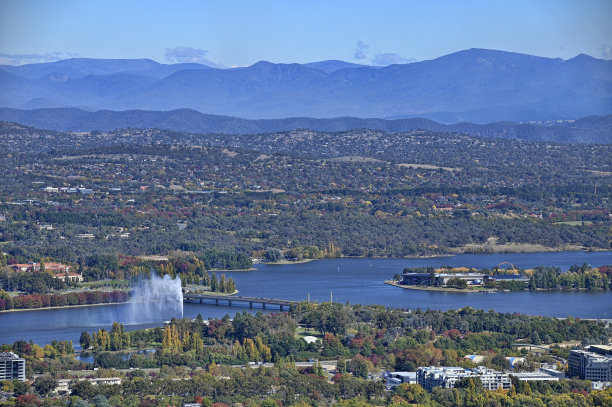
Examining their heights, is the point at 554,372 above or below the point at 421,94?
below

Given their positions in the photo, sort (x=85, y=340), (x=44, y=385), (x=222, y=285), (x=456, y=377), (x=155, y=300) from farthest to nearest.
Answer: (x=222, y=285) < (x=155, y=300) < (x=85, y=340) < (x=456, y=377) < (x=44, y=385)

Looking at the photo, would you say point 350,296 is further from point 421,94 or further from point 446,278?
point 421,94

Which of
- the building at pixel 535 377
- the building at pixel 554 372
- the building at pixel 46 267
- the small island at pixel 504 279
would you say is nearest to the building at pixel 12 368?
the building at pixel 535 377

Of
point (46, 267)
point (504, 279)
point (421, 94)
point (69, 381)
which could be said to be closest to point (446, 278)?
point (504, 279)

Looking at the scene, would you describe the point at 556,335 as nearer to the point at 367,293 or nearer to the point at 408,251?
the point at 367,293

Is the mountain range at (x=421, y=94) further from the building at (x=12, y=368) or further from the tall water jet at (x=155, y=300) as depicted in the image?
the building at (x=12, y=368)

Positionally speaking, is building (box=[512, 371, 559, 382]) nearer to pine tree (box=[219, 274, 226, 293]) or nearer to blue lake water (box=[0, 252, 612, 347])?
blue lake water (box=[0, 252, 612, 347])

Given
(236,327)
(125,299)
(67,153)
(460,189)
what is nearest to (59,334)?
(236,327)
